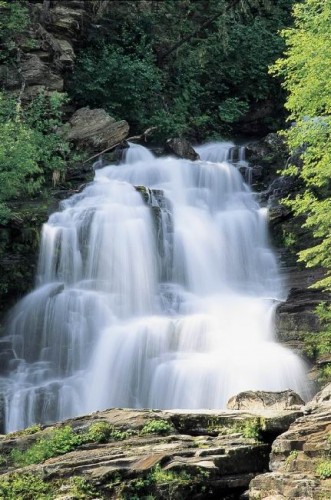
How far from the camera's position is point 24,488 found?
9.02 metres

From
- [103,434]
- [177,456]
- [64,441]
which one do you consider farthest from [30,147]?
[177,456]

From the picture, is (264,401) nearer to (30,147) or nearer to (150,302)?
(150,302)

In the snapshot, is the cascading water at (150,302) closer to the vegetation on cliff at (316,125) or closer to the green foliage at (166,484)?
the vegetation on cliff at (316,125)

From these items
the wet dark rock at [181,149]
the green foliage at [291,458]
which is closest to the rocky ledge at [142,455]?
the green foliage at [291,458]

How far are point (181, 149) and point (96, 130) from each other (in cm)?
384

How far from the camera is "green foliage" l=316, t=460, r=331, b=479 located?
26.7 ft

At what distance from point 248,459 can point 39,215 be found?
14142 mm

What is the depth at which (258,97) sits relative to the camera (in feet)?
113

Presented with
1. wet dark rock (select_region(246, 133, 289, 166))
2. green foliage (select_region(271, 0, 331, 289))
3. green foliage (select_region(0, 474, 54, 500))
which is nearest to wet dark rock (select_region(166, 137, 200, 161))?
wet dark rock (select_region(246, 133, 289, 166))

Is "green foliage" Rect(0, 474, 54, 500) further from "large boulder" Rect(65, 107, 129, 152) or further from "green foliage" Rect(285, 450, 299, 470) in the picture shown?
"large boulder" Rect(65, 107, 129, 152)

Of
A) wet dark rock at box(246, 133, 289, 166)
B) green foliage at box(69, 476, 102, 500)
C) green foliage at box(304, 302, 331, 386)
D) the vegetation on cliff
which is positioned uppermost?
wet dark rock at box(246, 133, 289, 166)

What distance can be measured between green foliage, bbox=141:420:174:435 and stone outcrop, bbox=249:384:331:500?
5.84 ft

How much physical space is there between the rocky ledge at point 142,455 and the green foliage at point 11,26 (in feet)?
68.6

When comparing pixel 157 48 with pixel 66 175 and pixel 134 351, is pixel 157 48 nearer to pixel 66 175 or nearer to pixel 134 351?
pixel 66 175
